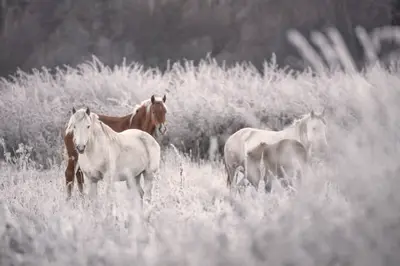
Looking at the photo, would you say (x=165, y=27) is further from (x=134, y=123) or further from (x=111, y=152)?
(x=111, y=152)

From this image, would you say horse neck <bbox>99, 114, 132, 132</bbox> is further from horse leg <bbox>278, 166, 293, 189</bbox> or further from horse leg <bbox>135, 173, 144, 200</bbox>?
horse leg <bbox>278, 166, 293, 189</bbox>

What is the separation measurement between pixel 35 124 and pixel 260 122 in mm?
855

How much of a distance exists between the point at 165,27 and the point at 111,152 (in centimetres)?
91

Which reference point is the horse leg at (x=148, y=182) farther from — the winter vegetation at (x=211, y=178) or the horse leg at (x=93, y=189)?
the horse leg at (x=93, y=189)

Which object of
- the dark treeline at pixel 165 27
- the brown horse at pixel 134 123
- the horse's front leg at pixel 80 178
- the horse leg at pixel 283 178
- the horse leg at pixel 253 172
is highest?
the dark treeline at pixel 165 27

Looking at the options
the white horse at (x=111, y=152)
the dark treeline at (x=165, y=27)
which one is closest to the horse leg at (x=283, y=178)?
the white horse at (x=111, y=152)

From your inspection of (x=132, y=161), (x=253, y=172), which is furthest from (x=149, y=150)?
(x=253, y=172)

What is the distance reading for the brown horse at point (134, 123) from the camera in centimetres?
232

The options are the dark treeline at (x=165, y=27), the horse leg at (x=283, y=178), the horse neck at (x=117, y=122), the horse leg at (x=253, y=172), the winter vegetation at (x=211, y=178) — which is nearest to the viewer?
the winter vegetation at (x=211, y=178)

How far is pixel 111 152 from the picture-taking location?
2271 millimetres

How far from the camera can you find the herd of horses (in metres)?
2.20

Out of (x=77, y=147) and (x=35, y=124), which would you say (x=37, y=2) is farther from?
(x=77, y=147)

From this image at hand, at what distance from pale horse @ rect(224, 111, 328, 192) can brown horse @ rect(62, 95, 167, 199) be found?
0.87 feet

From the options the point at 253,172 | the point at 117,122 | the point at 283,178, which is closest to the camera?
the point at 283,178
